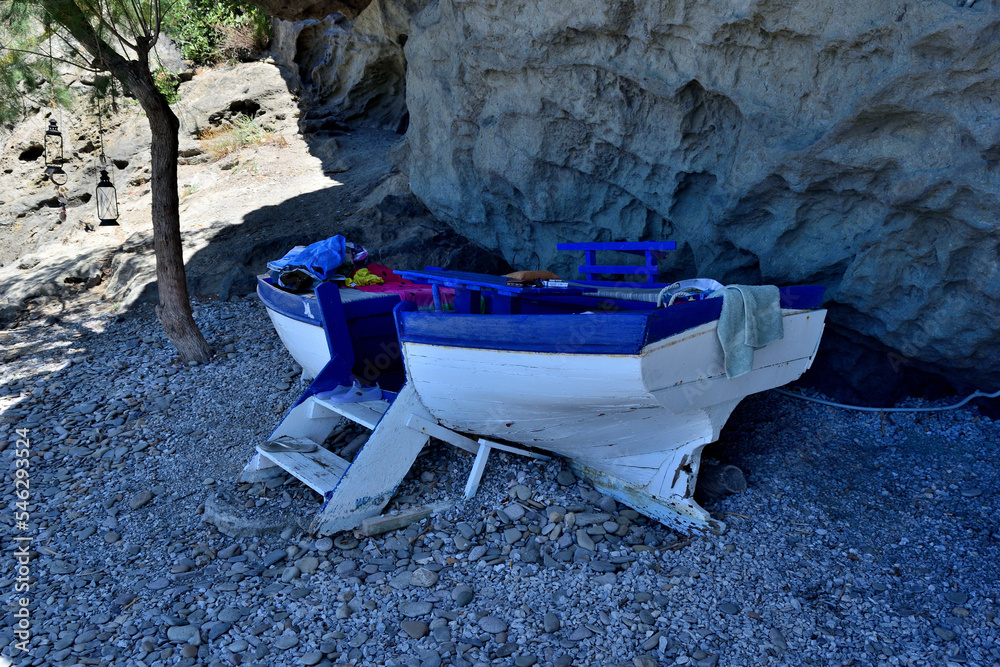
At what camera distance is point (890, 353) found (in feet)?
15.8

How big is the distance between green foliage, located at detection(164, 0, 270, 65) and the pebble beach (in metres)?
10.5

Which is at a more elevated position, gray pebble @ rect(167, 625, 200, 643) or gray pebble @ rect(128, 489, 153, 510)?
gray pebble @ rect(167, 625, 200, 643)

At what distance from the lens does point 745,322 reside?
Result: 3584 mm

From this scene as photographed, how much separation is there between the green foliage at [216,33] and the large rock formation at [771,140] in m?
8.91

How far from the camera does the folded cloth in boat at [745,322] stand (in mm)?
3549

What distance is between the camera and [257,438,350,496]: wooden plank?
4068 mm

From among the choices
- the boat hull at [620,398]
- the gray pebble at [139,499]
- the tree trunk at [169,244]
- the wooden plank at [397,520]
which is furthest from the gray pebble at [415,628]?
the tree trunk at [169,244]

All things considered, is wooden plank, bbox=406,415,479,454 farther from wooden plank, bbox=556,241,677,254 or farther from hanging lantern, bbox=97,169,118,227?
hanging lantern, bbox=97,169,118,227

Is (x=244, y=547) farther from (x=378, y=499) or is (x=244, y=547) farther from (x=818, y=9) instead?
(x=818, y=9)

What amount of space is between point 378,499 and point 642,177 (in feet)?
9.68

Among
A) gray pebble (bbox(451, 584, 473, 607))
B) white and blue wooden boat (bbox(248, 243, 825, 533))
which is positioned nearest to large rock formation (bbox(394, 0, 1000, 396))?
white and blue wooden boat (bbox(248, 243, 825, 533))

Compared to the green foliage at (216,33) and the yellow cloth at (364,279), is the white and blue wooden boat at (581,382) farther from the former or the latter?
the green foliage at (216,33)

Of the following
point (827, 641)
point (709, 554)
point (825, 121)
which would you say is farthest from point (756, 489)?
point (825, 121)

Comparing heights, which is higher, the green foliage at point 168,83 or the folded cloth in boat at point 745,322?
the folded cloth in boat at point 745,322
